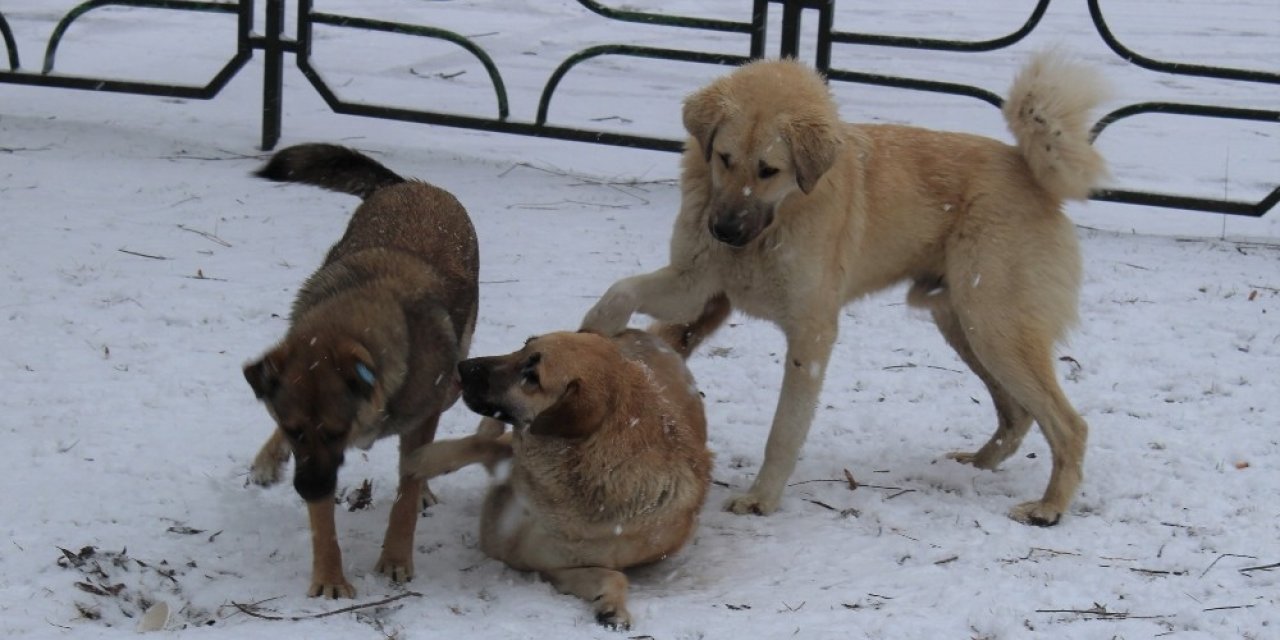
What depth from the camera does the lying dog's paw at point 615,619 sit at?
13.0ft

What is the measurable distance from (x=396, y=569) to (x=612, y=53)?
474 centimetres

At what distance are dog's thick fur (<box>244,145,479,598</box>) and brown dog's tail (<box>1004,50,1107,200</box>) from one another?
2.09 metres

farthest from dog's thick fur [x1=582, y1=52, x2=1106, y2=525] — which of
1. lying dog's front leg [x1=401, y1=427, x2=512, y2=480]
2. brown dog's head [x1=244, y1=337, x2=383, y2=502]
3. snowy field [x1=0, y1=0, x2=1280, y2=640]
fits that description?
brown dog's head [x1=244, y1=337, x2=383, y2=502]

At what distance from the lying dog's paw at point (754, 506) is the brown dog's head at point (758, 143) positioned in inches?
35.2

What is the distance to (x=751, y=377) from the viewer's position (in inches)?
242

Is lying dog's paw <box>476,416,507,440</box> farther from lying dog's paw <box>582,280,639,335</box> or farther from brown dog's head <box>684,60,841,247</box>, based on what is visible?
brown dog's head <box>684,60,841,247</box>

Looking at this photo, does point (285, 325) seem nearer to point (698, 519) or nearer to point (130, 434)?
point (130, 434)

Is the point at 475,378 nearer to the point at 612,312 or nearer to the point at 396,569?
the point at 396,569

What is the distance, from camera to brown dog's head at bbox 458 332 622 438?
13.8 ft

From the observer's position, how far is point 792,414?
5.00m

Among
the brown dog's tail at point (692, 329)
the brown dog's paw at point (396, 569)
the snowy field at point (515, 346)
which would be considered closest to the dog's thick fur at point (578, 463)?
the snowy field at point (515, 346)

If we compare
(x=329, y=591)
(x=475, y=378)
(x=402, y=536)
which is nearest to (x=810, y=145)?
(x=475, y=378)

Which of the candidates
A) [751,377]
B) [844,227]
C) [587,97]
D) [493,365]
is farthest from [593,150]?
[493,365]

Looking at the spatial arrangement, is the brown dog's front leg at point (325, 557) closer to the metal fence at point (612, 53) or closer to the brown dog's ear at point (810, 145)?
the brown dog's ear at point (810, 145)
